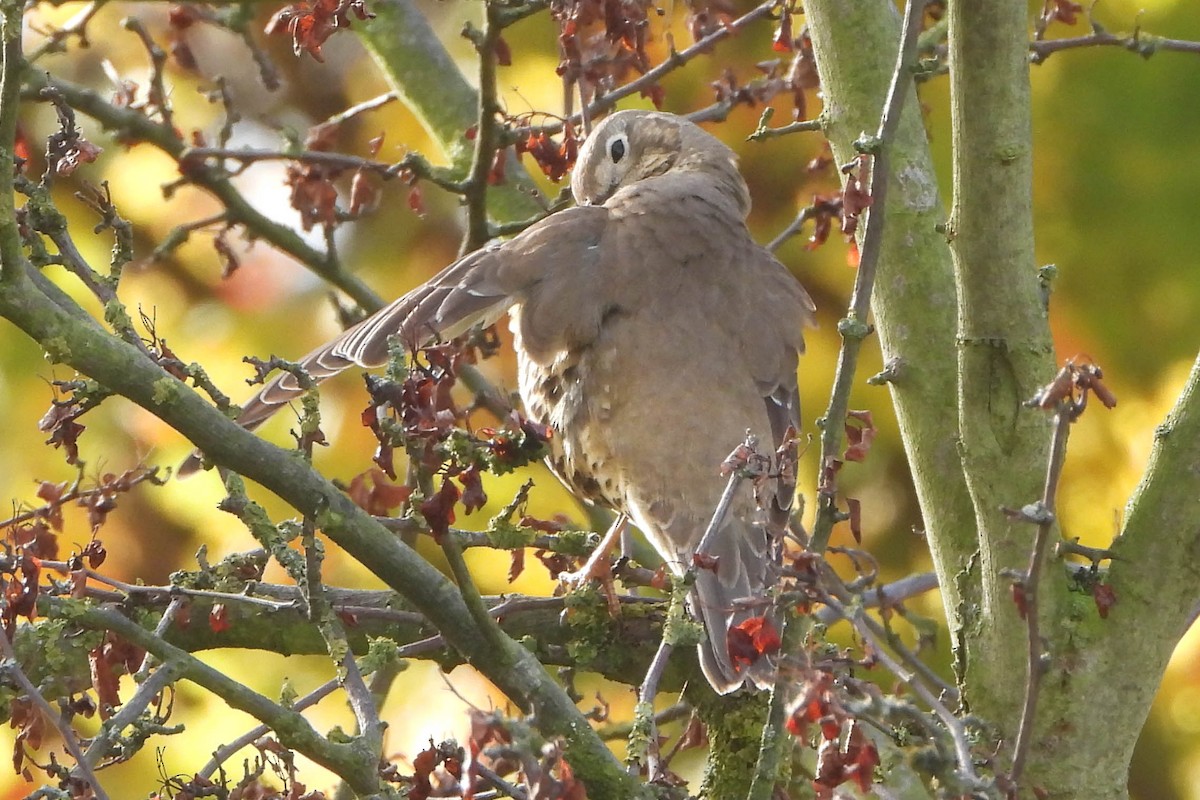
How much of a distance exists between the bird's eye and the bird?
0.69m

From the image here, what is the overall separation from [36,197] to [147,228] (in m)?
3.43

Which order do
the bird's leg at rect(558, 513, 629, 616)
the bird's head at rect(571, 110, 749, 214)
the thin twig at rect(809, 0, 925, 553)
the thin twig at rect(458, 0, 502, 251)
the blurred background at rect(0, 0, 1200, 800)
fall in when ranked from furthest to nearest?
the blurred background at rect(0, 0, 1200, 800) → the bird's head at rect(571, 110, 749, 214) → the thin twig at rect(458, 0, 502, 251) → the bird's leg at rect(558, 513, 629, 616) → the thin twig at rect(809, 0, 925, 553)

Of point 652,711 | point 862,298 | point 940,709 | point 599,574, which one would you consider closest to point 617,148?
point 599,574

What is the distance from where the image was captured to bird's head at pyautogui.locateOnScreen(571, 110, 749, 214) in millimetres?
4770

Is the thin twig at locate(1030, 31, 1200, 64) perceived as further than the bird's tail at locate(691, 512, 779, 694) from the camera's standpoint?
Yes

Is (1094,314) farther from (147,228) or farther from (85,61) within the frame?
(85,61)

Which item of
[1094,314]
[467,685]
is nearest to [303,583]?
[467,685]

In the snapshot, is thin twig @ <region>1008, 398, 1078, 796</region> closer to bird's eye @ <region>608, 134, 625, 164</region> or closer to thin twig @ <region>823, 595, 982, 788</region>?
thin twig @ <region>823, 595, 982, 788</region>

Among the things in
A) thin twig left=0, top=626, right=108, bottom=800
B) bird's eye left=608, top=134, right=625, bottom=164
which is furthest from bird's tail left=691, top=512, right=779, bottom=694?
bird's eye left=608, top=134, right=625, bottom=164

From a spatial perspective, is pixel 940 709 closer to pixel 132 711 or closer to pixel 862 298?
pixel 862 298

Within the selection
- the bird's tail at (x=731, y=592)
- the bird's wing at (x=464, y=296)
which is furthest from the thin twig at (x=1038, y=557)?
the bird's wing at (x=464, y=296)

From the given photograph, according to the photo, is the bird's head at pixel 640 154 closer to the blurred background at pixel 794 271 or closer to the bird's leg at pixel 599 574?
the blurred background at pixel 794 271

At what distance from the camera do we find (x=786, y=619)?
223cm

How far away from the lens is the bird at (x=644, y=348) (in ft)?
11.6
